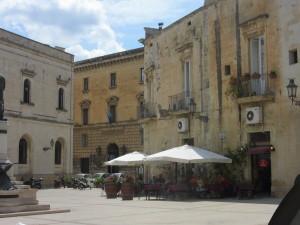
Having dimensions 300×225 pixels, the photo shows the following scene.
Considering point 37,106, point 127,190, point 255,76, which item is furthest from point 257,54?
point 37,106

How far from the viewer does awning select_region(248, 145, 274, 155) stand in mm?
21125

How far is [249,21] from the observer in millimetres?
22484

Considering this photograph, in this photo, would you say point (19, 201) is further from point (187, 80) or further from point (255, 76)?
point (187, 80)

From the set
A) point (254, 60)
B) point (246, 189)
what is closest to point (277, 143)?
point (246, 189)

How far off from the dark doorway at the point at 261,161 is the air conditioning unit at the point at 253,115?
2.01ft

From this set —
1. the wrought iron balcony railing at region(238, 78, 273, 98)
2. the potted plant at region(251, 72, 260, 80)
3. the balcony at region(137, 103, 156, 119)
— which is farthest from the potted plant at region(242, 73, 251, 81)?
the balcony at region(137, 103, 156, 119)

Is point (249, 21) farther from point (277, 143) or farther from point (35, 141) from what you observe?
point (35, 141)

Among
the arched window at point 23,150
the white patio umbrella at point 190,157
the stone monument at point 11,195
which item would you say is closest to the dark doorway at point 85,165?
the arched window at point 23,150

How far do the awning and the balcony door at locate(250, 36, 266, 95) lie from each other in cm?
223

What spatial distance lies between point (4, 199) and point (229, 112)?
1130cm

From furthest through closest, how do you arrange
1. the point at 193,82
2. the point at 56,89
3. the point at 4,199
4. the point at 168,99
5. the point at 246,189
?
1. the point at 56,89
2. the point at 168,99
3. the point at 193,82
4. the point at 246,189
5. the point at 4,199

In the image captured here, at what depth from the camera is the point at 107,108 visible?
59.7m

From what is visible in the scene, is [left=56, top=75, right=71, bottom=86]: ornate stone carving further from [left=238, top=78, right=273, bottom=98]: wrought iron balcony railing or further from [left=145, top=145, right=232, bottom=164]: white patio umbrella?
[left=238, top=78, right=273, bottom=98]: wrought iron balcony railing

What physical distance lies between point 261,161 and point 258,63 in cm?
430
